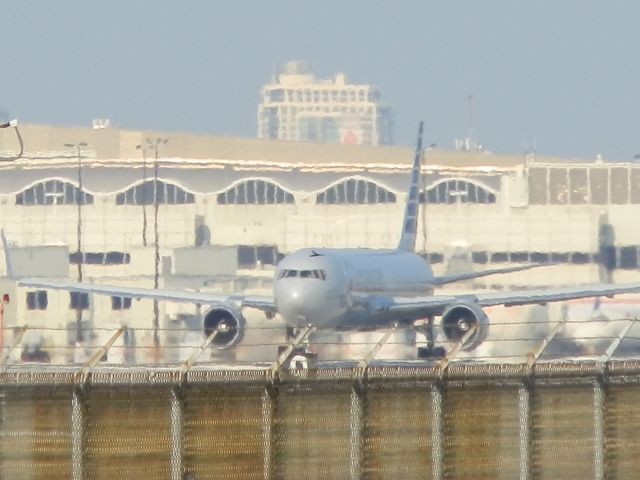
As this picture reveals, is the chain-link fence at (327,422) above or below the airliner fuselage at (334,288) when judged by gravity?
below

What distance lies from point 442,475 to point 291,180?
136m

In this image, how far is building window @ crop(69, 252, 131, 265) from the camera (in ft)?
447

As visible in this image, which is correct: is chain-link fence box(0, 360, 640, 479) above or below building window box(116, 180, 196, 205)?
below

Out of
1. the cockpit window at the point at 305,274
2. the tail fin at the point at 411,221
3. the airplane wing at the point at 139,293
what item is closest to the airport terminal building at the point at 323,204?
the tail fin at the point at 411,221

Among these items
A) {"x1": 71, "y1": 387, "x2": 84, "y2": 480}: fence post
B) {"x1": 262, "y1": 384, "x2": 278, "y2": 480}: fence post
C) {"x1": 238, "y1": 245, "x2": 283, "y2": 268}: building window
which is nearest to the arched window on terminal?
{"x1": 238, "y1": 245, "x2": 283, "y2": 268}: building window

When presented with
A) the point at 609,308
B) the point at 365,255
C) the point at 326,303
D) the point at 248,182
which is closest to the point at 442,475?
the point at 326,303

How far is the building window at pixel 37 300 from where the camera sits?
94438 mm

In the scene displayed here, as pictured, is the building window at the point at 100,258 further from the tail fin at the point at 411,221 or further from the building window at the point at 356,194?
the tail fin at the point at 411,221

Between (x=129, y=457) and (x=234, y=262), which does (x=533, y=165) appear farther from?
(x=129, y=457)

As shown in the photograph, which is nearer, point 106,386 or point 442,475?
point 106,386

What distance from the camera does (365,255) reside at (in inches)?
2453

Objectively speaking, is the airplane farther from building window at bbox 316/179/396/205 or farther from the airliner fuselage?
building window at bbox 316/179/396/205

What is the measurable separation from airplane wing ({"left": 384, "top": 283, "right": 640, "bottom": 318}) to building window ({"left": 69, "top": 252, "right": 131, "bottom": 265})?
7221 centimetres

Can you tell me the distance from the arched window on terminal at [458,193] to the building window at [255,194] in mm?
11644
